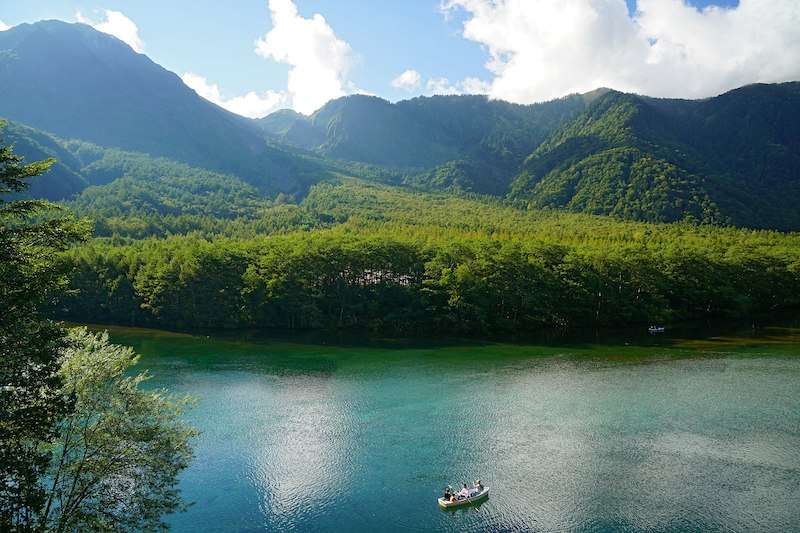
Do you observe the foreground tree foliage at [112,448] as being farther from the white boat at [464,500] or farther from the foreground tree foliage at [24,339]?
the white boat at [464,500]

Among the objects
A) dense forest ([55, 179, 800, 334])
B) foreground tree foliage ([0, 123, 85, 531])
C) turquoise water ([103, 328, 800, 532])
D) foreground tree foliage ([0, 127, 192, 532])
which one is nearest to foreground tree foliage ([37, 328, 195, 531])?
foreground tree foliage ([0, 127, 192, 532])

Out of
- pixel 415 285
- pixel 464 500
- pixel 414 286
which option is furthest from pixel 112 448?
pixel 415 285

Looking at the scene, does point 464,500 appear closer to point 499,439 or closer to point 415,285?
point 499,439

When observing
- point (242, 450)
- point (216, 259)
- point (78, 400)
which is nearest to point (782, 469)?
point (242, 450)

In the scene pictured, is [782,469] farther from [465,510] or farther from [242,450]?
[242,450]

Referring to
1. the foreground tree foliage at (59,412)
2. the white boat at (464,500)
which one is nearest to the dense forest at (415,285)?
the white boat at (464,500)

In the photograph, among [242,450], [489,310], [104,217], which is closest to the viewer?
[242,450]
